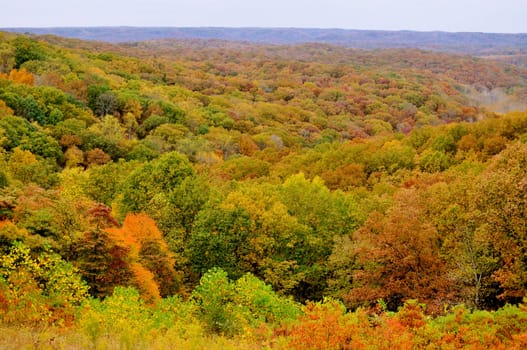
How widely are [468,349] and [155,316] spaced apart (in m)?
9.11

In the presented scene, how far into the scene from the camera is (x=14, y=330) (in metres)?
13.5

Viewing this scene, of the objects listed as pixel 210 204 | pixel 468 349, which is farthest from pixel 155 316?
pixel 210 204

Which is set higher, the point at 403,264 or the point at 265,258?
the point at 403,264

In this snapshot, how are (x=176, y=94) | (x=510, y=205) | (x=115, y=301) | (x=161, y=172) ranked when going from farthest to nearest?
(x=176, y=94)
(x=161, y=172)
(x=510, y=205)
(x=115, y=301)

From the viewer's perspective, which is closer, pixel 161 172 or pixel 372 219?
pixel 372 219

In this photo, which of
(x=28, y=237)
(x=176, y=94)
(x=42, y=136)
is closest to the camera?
(x=28, y=237)

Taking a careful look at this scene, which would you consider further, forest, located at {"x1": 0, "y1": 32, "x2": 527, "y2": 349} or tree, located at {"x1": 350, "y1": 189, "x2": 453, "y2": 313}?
tree, located at {"x1": 350, "y1": 189, "x2": 453, "y2": 313}

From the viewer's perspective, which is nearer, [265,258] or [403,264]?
[403,264]

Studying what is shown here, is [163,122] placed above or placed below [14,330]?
below

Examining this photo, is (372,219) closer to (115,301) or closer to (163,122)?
(115,301)

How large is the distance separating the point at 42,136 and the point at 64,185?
90.7ft

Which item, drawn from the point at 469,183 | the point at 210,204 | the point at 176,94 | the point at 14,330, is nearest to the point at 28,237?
the point at 14,330

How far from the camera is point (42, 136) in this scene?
70.1m

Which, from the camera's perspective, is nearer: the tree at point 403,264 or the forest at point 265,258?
the forest at point 265,258
